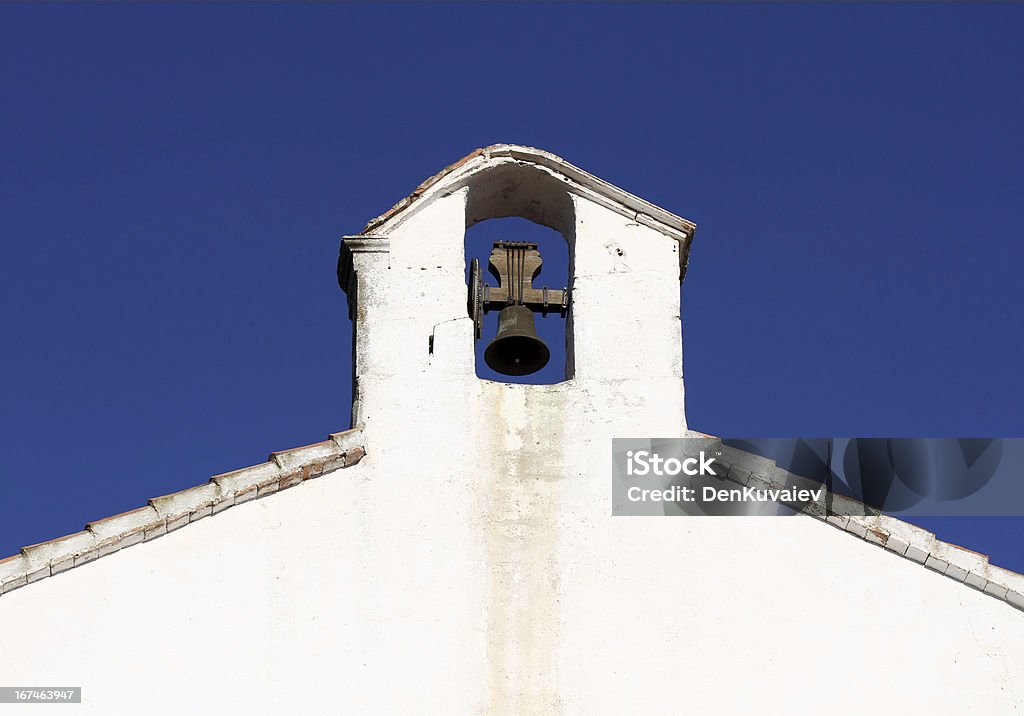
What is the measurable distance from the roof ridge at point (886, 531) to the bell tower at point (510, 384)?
1.96 ft

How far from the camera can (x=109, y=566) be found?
12.7m

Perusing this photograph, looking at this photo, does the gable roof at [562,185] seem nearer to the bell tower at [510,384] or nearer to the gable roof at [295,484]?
the bell tower at [510,384]

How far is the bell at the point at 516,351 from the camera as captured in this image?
15078 mm

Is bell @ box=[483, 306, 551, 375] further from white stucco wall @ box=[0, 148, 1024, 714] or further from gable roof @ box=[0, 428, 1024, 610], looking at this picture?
gable roof @ box=[0, 428, 1024, 610]

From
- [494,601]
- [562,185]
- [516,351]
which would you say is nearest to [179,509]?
[494,601]

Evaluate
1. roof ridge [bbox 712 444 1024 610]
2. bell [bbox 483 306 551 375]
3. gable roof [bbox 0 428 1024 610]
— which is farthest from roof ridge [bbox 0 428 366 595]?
roof ridge [bbox 712 444 1024 610]

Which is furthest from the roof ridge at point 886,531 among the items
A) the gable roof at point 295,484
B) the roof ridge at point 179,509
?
the roof ridge at point 179,509

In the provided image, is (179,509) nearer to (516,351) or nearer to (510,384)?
(510,384)

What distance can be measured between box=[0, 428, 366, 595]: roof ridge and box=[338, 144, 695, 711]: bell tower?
0.36 meters

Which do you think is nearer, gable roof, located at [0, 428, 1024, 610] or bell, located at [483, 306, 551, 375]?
gable roof, located at [0, 428, 1024, 610]

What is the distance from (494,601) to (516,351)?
8.29ft

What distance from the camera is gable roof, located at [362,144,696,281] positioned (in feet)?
49.1

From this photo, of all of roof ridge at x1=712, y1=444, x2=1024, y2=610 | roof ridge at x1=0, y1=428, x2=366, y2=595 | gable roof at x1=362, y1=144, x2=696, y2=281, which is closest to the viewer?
roof ridge at x1=0, y1=428, x2=366, y2=595

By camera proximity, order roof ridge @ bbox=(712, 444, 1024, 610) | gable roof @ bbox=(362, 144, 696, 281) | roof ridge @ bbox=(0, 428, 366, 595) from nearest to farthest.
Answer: roof ridge @ bbox=(0, 428, 366, 595), roof ridge @ bbox=(712, 444, 1024, 610), gable roof @ bbox=(362, 144, 696, 281)
